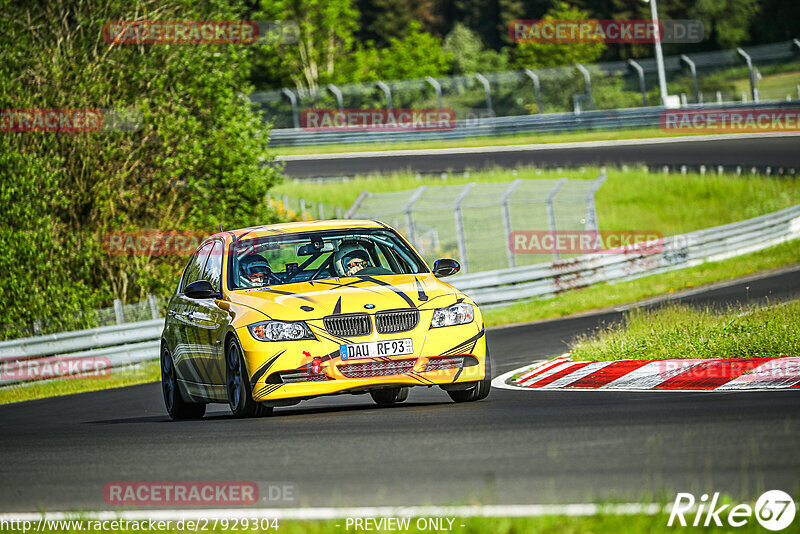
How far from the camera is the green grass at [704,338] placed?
37.2ft

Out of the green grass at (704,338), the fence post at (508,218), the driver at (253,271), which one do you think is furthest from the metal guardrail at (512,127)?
the driver at (253,271)

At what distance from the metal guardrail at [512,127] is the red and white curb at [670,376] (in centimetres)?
3561

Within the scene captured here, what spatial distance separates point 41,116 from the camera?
80.7 ft

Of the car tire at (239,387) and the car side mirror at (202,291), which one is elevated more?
the car side mirror at (202,291)

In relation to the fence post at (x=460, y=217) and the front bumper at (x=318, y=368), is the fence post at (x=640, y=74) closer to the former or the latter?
the fence post at (x=460, y=217)

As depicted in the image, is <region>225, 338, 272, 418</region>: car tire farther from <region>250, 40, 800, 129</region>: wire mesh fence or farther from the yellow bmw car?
<region>250, 40, 800, 129</region>: wire mesh fence

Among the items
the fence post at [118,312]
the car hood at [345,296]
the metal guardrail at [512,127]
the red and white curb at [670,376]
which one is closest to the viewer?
the car hood at [345,296]

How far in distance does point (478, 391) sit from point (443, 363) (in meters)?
0.68

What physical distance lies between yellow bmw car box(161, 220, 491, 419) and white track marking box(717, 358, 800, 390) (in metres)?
1.99

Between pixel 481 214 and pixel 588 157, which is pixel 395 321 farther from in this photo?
pixel 588 157

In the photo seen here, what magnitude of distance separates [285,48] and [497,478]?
7696cm

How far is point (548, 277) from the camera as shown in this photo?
2638cm

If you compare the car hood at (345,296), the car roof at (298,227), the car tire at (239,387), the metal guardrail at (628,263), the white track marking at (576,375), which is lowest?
the metal guardrail at (628,263)

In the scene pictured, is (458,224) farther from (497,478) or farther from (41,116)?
(497,478)
